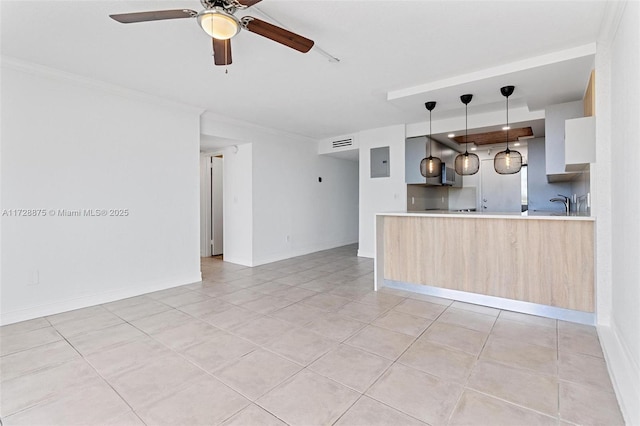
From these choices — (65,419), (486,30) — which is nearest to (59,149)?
(65,419)

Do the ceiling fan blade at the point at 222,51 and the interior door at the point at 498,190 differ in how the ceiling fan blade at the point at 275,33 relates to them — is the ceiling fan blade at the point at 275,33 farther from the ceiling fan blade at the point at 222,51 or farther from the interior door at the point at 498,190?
the interior door at the point at 498,190

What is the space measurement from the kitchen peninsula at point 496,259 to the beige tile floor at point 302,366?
20 cm

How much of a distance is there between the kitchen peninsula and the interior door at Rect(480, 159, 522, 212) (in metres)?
3.97

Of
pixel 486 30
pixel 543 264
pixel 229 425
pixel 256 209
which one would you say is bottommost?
pixel 229 425

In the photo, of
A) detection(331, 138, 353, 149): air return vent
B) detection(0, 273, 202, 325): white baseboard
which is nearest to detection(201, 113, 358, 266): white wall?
detection(331, 138, 353, 149): air return vent

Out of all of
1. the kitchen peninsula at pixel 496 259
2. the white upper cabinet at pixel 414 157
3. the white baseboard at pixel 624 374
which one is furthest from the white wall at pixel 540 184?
the white baseboard at pixel 624 374

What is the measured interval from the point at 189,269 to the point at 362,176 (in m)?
3.80

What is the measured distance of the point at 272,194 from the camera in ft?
19.7

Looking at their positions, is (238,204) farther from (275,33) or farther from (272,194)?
(275,33)

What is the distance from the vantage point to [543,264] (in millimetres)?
3004

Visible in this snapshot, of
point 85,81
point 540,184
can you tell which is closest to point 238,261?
point 85,81

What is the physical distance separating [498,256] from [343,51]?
8.82 feet

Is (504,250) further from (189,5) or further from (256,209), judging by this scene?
(256,209)

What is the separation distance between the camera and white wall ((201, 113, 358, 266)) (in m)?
5.63
